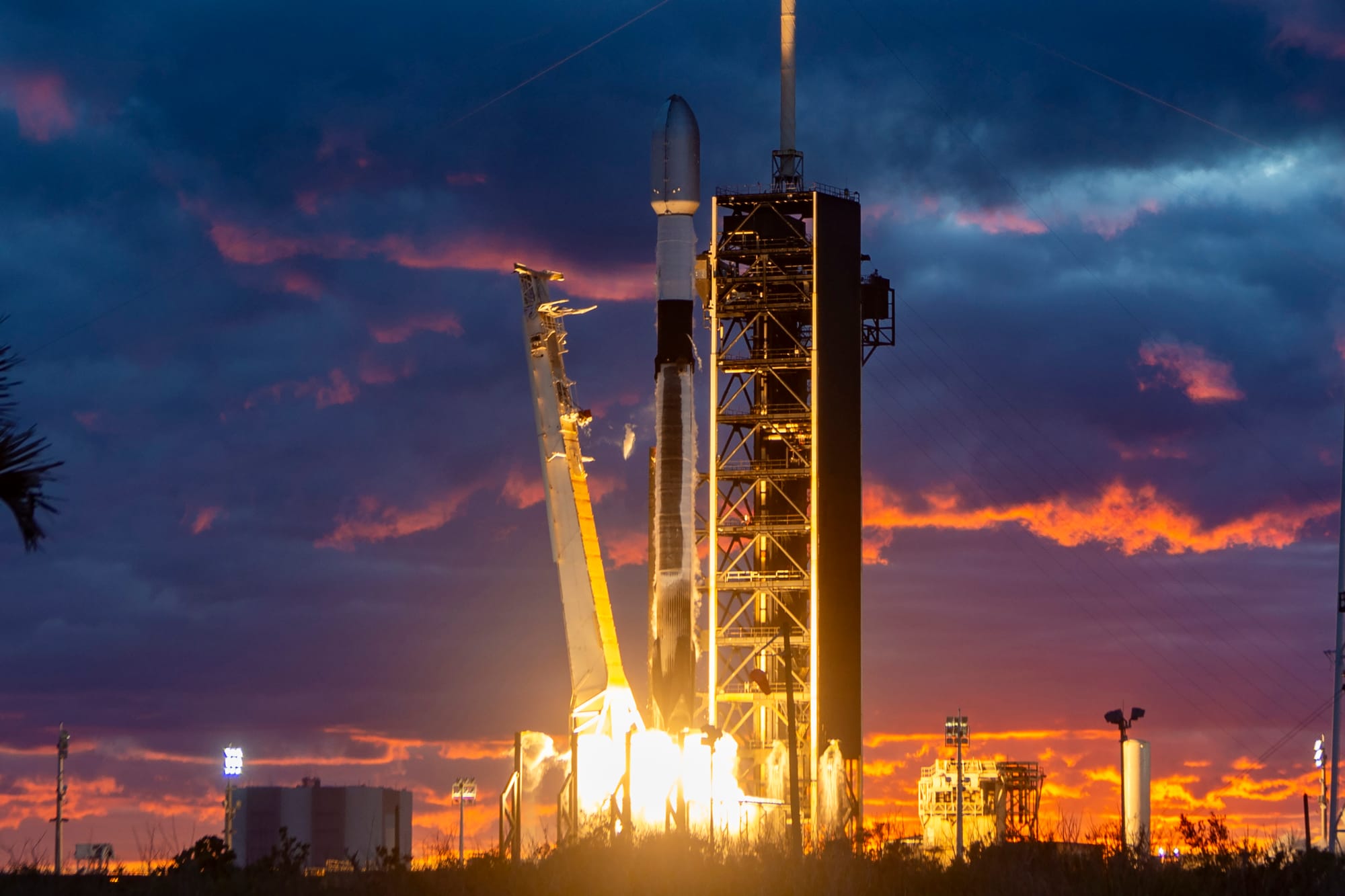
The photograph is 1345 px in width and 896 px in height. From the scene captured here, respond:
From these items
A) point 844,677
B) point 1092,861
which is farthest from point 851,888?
point 844,677

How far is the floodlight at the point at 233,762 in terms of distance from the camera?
101 meters

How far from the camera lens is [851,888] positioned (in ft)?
139

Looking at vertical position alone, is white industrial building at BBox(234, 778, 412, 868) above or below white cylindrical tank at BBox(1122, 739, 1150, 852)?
below

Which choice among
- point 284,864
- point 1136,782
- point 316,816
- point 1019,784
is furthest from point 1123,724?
point 316,816

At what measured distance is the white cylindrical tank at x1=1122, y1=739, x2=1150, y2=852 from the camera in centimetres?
5066

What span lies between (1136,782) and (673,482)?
105ft

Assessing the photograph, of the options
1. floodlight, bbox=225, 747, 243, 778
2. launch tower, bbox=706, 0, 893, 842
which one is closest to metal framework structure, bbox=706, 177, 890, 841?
launch tower, bbox=706, 0, 893, 842

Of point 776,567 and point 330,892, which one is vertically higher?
point 776,567

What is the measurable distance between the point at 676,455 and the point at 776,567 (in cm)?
1555

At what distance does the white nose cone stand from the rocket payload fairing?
3.8 inches

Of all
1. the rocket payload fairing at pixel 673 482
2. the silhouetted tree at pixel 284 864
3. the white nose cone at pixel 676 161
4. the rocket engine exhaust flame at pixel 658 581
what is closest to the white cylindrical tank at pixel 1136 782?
the rocket engine exhaust flame at pixel 658 581

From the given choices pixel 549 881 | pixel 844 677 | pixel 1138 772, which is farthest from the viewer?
pixel 844 677

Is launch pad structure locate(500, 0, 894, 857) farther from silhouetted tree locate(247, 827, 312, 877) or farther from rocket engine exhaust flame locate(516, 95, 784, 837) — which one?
silhouetted tree locate(247, 827, 312, 877)

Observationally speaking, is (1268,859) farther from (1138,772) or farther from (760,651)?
(760,651)
